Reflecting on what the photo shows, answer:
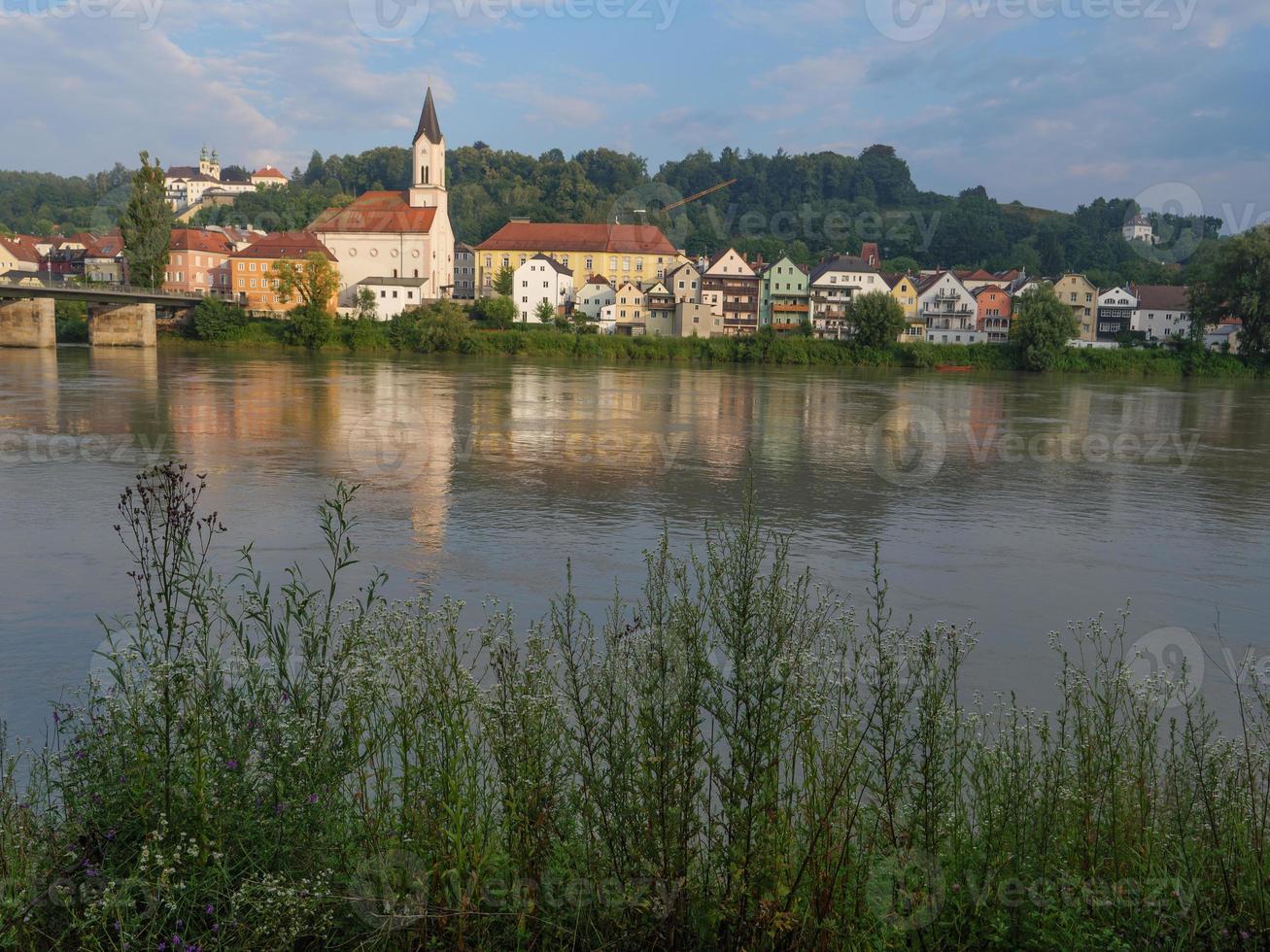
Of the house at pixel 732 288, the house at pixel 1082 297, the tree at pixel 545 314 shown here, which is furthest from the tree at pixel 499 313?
the house at pixel 1082 297

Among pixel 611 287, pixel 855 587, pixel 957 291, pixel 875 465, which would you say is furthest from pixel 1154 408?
pixel 611 287

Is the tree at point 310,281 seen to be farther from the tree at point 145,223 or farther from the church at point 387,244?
the church at point 387,244

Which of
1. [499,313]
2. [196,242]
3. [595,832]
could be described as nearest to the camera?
[595,832]

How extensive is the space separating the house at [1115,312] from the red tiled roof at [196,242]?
9898cm

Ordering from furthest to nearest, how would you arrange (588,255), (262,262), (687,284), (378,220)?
(588,255), (378,220), (262,262), (687,284)

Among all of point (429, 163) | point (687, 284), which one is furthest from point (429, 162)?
point (687, 284)

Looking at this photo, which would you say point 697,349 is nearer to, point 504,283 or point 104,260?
point 504,283

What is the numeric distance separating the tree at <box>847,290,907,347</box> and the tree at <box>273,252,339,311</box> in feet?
143

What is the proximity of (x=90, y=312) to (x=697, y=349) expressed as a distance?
46.6 metres

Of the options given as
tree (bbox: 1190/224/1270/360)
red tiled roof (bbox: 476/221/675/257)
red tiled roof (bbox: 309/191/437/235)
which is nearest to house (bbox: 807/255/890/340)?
red tiled roof (bbox: 476/221/675/257)

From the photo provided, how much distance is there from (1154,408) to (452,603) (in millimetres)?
43751

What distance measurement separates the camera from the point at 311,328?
81938 mm

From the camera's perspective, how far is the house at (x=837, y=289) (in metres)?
104

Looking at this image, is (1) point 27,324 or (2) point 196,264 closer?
(1) point 27,324
